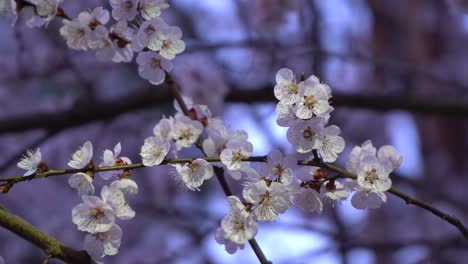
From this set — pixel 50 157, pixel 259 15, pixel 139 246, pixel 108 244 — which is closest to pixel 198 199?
pixel 139 246

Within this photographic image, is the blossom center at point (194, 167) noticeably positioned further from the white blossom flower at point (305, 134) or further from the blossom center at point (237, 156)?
the white blossom flower at point (305, 134)

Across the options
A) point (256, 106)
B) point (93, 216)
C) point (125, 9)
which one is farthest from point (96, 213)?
point (256, 106)

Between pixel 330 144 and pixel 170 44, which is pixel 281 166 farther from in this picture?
pixel 170 44

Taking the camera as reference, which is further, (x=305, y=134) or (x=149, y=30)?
(x=149, y=30)

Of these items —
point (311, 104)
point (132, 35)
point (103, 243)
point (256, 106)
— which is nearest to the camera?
point (311, 104)

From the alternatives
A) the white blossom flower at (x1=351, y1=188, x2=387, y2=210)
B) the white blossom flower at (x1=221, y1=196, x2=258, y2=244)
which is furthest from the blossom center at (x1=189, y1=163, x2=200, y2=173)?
the white blossom flower at (x1=351, y1=188, x2=387, y2=210)

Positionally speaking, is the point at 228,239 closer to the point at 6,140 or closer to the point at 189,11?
the point at 6,140

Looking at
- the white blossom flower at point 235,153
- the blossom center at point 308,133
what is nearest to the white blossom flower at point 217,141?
the white blossom flower at point 235,153
